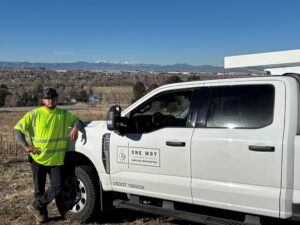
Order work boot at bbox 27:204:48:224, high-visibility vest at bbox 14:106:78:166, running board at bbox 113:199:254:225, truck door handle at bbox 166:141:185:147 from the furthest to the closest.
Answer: work boot at bbox 27:204:48:224
high-visibility vest at bbox 14:106:78:166
truck door handle at bbox 166:141:185:147
running board at bbox 113:199:254:225

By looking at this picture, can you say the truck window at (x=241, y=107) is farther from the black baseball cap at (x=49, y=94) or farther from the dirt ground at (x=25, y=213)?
the black baseball cap at (x=49, y=94)

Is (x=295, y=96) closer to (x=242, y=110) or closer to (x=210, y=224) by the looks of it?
(x=242, y=110)

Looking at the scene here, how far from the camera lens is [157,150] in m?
5.60

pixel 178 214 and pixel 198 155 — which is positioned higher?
pixel 198 155

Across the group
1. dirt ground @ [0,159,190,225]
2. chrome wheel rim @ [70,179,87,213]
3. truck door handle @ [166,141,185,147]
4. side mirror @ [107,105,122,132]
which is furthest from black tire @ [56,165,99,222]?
truck door handle @ [166,141,185,147]

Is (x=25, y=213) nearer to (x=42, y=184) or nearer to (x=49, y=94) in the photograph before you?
(x=42, y=184)

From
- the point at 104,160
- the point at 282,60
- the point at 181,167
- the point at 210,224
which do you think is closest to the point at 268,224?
the point at 210,224

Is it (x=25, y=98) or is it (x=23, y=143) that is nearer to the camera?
(x=23, y=143)

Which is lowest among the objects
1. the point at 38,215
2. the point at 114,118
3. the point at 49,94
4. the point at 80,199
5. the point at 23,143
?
the point at 38,215

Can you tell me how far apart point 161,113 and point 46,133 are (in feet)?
5.11

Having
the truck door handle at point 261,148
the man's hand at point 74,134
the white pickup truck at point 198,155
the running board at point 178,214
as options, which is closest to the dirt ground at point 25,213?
the white pickup truck at point 198,155

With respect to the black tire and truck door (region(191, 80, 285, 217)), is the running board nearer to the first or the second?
truck door (region(191, 80, 285, 217))

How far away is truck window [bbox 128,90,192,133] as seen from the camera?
6000 mm

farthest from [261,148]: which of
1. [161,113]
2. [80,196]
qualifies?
[80,196]
